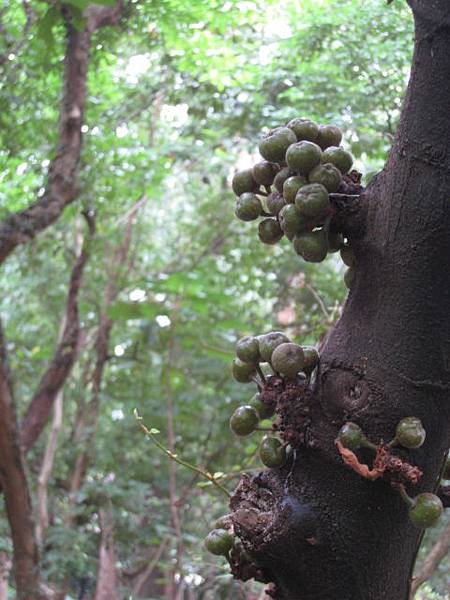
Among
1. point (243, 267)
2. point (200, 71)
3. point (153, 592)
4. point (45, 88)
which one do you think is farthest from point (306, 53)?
point (153, 592)

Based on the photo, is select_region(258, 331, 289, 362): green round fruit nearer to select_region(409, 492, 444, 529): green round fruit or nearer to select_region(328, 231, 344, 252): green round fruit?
select_region(328, 231, 344, 252): green round fruit

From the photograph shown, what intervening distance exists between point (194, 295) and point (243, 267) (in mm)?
1420

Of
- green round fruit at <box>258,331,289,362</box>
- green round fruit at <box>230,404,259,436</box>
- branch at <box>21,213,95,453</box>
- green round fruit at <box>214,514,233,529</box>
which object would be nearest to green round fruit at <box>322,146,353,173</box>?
green round fruit at <box>258,331,289,362</box>

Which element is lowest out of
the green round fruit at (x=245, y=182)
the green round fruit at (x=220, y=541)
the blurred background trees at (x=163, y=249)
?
the blurred background trees at (x=163, y=249)

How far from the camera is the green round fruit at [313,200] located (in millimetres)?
960

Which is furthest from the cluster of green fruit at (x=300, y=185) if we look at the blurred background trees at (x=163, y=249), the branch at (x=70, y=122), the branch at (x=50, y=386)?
the branch at (x=50, y=386)

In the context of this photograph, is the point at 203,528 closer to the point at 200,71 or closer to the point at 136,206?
the point at 136,206

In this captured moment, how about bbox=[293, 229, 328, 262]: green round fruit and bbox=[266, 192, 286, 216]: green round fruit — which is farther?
bbox=[266, 192, 286, 216]: green round fruit

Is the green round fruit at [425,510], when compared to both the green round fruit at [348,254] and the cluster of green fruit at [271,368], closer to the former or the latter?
the cluster of green fruit at [271,368]

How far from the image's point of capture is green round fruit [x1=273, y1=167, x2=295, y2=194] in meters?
1.09

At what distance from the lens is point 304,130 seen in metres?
1.12

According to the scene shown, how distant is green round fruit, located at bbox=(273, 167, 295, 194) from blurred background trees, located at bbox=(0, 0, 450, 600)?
60.7 inches

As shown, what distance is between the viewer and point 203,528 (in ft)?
18.7

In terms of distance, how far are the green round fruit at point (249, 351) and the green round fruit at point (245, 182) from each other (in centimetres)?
25
